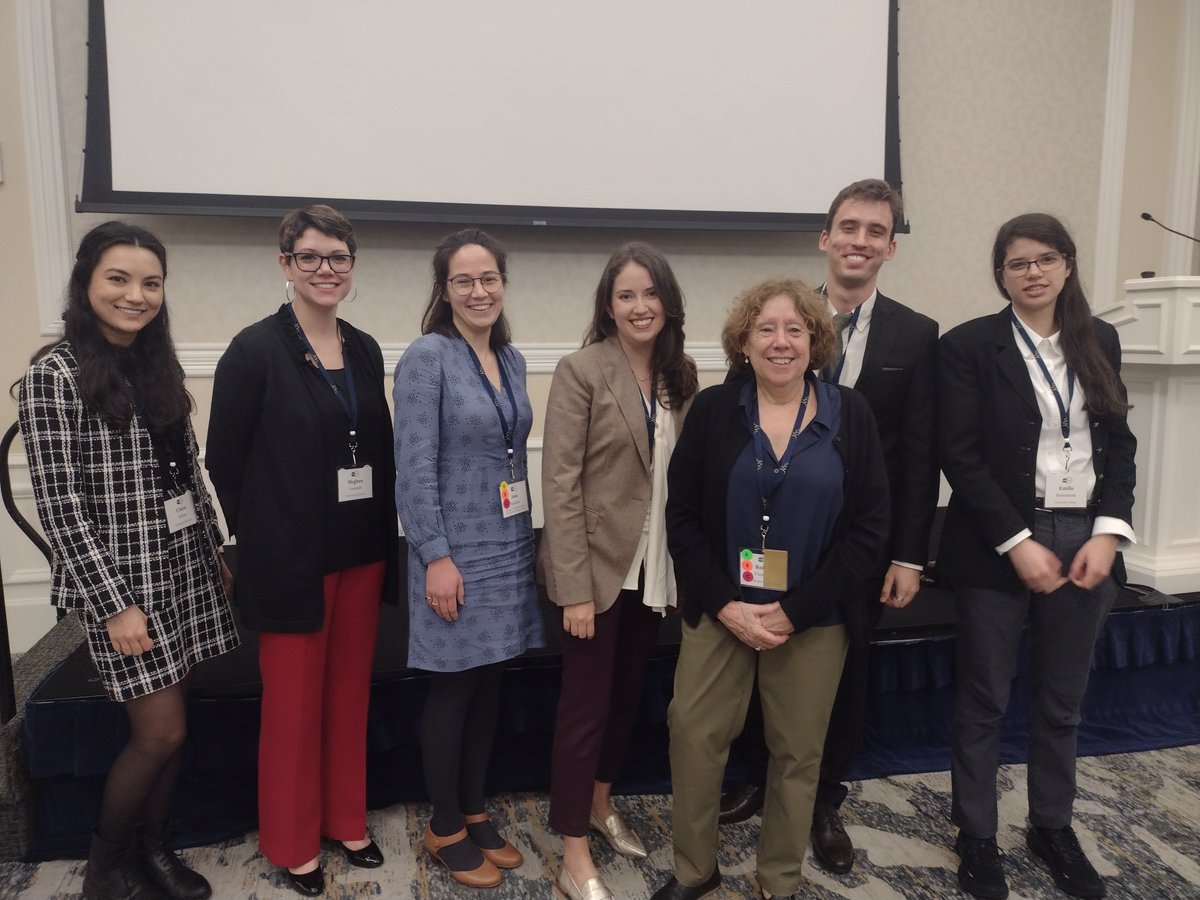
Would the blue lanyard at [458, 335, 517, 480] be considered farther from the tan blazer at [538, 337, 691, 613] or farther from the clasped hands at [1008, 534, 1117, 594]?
the clasped hands at [1008, 534, 1117, 594]

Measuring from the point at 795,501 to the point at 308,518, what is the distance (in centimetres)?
100

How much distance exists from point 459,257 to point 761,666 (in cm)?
108

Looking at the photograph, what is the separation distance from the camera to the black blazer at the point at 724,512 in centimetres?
161

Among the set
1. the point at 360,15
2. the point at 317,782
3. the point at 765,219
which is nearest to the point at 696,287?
the point at 765,219

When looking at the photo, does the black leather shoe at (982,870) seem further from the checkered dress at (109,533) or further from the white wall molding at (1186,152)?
the white wall molding at (1186,152)

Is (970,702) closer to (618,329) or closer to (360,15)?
(618,329)

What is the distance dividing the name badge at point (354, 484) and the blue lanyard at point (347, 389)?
2 cm

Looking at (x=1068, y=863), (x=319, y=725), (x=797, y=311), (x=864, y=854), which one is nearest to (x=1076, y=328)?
(x=797, y=311)

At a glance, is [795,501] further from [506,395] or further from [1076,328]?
[1076,328]

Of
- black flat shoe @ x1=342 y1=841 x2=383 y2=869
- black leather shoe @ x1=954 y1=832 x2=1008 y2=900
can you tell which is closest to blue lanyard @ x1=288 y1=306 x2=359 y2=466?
black flat shoe @ x1=342 y1=841 x2=383 y2=869

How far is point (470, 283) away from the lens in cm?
171

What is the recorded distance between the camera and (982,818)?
6.18 feet

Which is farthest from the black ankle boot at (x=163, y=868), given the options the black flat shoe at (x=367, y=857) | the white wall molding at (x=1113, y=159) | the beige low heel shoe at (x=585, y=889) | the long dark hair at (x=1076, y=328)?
the white wall molding at (x=1113, y=159)

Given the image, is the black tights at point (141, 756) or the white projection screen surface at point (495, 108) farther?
the white projection screen surface at point (495, 108)
